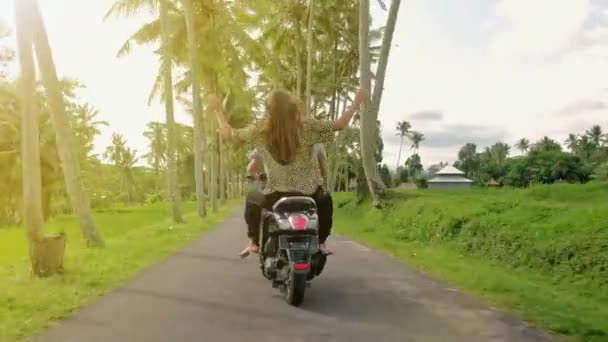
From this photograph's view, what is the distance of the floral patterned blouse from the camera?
5930 mm

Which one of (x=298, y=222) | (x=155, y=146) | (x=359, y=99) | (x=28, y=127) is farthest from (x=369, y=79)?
(x=155, y=146)

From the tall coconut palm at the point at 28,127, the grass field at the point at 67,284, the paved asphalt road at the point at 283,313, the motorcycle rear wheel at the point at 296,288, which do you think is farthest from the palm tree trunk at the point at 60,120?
the motorcycle rear wheel at the point at 296,288

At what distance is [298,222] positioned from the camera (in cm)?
557

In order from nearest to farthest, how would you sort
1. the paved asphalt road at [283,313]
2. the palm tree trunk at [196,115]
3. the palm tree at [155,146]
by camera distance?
the paved asphalt road at [283,313]
the palm tree trunk at [196,115]
the palm tree at [155,146]

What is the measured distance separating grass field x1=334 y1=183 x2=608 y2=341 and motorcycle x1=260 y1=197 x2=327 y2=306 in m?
2.00

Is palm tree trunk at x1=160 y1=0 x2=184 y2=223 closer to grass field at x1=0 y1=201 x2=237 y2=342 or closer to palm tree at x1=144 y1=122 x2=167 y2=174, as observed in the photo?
grass field at x1=0 y1=201 x2=237 y2=342

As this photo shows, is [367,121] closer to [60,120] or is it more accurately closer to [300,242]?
[60,120]

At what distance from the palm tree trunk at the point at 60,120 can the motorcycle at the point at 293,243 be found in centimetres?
658

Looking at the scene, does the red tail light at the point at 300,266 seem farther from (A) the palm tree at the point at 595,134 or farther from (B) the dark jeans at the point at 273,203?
(A) the palm tree at the point at 595,134

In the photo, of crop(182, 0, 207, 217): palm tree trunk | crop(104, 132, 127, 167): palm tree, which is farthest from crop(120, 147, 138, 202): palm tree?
crop(182, 0, 207, 217): palm tree trunk

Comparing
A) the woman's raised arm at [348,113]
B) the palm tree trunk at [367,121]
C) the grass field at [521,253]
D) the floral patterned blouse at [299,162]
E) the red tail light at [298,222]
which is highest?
the palm tree trunk at [367,121]

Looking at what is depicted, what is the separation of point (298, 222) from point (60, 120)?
282 inches

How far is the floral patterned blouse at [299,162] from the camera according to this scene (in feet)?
19.5

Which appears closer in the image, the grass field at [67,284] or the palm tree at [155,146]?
the grass field at [67,284]
